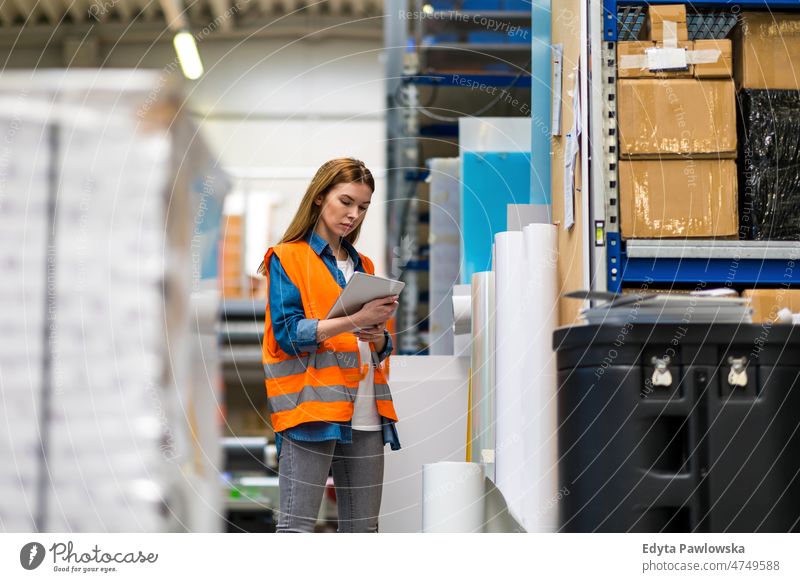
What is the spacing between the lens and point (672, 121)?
3.13 metres

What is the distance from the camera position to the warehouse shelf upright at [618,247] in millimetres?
3062

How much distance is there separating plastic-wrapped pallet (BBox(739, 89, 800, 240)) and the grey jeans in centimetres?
141

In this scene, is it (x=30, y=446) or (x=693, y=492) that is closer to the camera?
(x=693, y=492)

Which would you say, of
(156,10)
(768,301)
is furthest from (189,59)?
(768,301)

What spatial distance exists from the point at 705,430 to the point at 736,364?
18cm

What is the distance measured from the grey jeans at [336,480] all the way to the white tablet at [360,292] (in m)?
0.38

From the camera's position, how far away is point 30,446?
12.7 ft

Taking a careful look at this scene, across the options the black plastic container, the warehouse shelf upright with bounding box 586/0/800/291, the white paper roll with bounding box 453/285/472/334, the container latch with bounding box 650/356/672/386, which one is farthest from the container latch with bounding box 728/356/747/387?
the white paper roll with bounding box 453/285/472/334

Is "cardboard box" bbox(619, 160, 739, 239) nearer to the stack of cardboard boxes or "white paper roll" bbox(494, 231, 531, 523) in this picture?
the stack of cardboard boxes

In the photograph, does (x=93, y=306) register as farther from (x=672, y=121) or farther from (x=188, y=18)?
(x=188, y=18)
